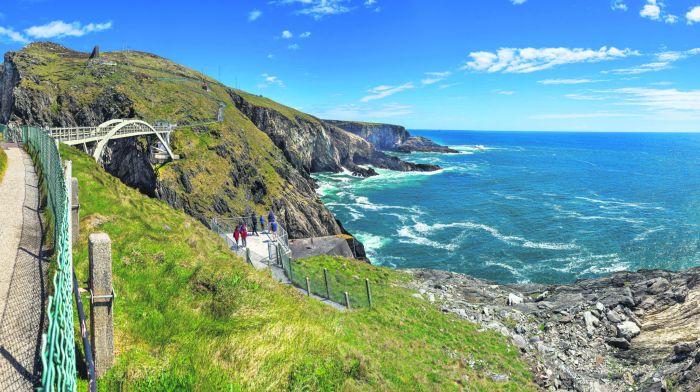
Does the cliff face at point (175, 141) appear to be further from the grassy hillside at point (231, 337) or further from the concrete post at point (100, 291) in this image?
the concrete post at point (100, 291)

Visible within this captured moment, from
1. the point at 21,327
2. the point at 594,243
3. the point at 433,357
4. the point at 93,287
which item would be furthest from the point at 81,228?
the point at 594,243

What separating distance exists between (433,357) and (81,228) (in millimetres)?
13777

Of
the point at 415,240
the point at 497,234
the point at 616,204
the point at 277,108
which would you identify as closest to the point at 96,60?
the point at 277,108

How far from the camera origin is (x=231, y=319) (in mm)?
9484

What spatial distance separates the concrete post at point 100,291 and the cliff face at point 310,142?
295 feet

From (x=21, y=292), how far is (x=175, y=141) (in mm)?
60237

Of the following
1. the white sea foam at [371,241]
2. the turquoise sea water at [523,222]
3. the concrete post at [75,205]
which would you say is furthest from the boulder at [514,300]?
the concrete post at [75,205]

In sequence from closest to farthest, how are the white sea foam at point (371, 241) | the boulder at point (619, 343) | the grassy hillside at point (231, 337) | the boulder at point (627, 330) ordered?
the grassy hillside at point (231, 337) → the boulder at point (619, 343) → the boulder at point (627, 330) → the white sea foam at point (371, 241)

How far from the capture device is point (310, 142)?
390 ft

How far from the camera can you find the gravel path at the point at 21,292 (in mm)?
5070

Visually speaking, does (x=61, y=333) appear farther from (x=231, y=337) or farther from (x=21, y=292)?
(x=231, y=337)

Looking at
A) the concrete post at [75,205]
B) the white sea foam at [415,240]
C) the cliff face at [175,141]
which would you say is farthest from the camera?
the cliff face at [175,141]

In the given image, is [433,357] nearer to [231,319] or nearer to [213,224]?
[231,319]

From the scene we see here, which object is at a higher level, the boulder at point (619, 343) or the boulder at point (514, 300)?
the boulder at point (619, 343)
